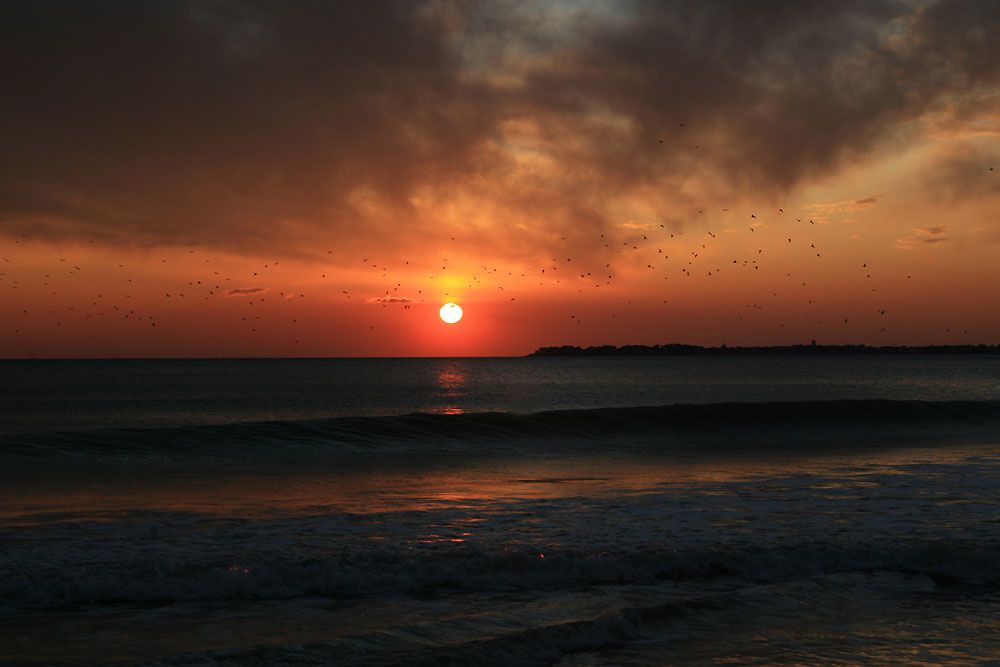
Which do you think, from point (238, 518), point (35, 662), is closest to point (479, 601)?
point (35, 662)

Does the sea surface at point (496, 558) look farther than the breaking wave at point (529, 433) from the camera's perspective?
No

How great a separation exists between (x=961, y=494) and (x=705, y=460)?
30.5 ft

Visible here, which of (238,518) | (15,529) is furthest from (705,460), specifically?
(15,529)

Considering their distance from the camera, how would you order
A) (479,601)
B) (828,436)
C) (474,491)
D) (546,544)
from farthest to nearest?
1. (828,436)
2. (474,491)
3. (546,544)
4. (479,601)

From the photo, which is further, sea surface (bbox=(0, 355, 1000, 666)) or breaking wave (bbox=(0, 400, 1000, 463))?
breaking wave (bbox=(0, 400, 1000, 463))

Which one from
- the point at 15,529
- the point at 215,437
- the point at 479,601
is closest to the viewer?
the point at 479,601

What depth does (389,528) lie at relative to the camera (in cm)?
1446

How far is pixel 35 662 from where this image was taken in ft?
27.2

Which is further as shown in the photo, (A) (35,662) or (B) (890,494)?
(B) (890,494)

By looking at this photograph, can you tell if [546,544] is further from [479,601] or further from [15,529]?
[15,529]

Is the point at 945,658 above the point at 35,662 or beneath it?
beneath

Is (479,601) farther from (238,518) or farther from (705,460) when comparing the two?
(705,460)

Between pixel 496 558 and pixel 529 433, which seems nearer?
pixel 496 558

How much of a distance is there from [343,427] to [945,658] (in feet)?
91.4
